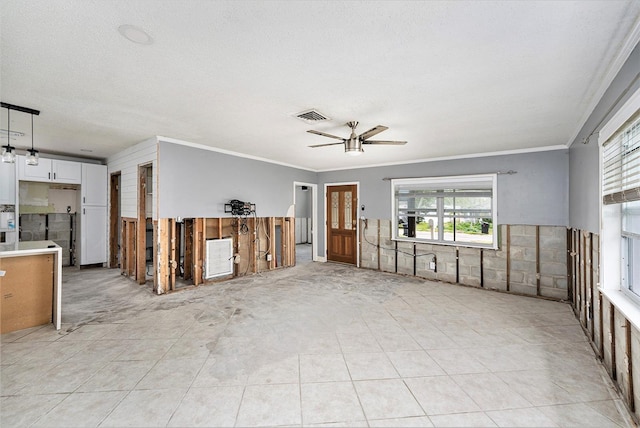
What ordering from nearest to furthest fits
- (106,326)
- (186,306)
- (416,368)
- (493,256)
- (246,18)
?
(246,18) → (416,368) → (106,326) → (186,306) → (493,256)

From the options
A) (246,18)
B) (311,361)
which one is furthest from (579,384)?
(246,18)

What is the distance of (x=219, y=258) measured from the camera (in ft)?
16.8

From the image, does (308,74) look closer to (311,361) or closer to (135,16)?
(135,16)

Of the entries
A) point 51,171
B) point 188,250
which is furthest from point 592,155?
point 51,171

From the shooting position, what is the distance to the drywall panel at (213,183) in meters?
4.48

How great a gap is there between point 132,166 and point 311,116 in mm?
3953

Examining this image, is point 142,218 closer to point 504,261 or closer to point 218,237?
point 218,237

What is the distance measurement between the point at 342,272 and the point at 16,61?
5.62 metres

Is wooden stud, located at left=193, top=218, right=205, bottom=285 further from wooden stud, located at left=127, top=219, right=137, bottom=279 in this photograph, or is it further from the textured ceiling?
the textured ceiling

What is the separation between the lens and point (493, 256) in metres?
5.04

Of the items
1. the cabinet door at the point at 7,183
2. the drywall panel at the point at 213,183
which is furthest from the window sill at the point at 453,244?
the cabinet door at the point at 7,183

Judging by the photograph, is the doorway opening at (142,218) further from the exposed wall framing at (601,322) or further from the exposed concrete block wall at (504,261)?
the exposed wall framing at (601,322)

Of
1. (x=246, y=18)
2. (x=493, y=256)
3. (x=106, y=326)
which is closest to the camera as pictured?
(x=246, y=18)

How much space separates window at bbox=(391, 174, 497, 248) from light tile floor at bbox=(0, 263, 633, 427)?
1597mm
